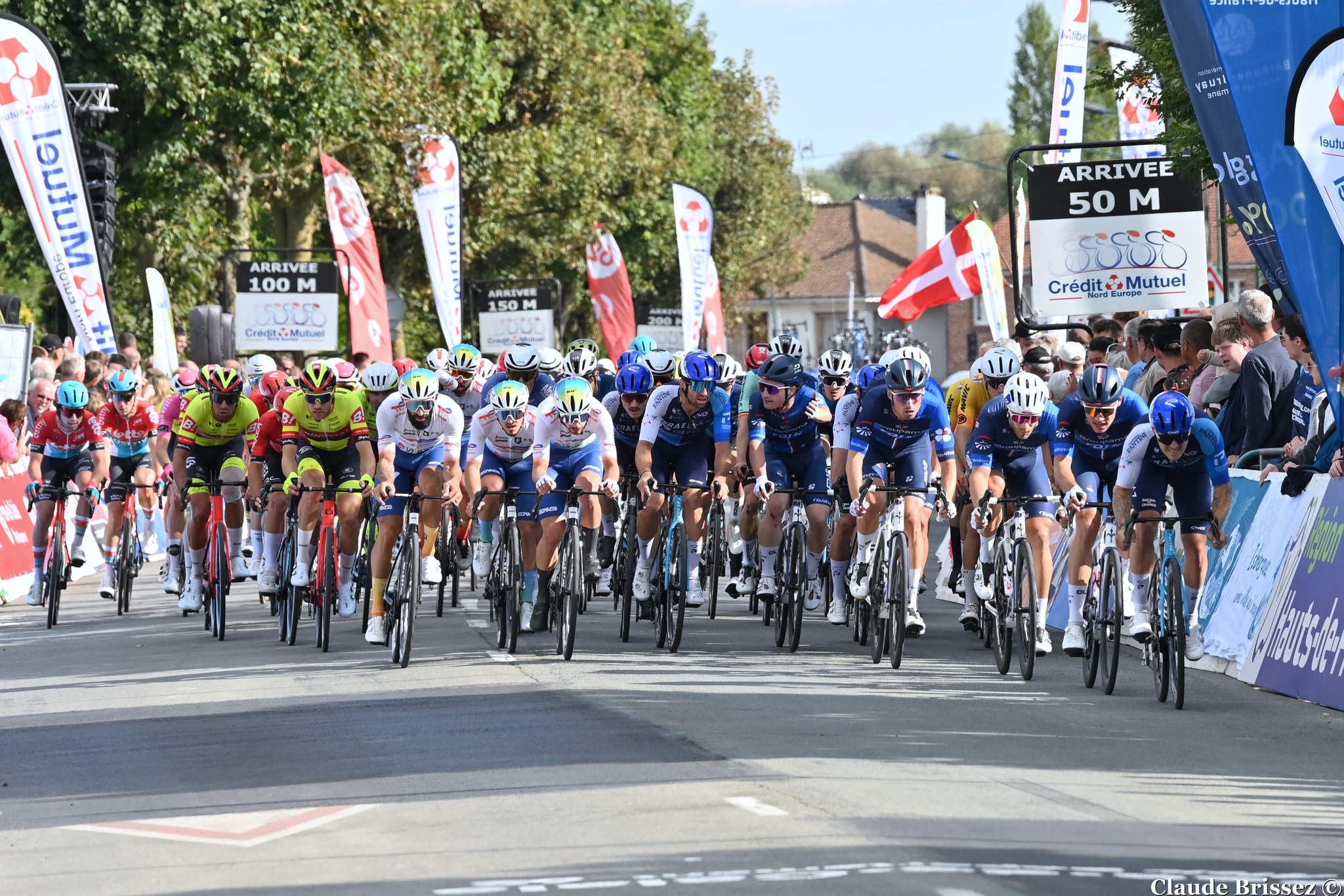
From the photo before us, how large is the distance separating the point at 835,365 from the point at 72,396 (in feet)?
21.3

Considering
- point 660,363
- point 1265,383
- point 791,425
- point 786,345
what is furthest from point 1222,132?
point 660,363

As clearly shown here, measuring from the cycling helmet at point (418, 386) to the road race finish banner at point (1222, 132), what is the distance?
5.43m

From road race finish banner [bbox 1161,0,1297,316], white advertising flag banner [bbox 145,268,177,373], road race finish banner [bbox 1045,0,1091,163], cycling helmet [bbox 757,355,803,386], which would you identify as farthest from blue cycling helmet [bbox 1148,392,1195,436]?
white advertising flag banner [bbox 145,268,177,373]

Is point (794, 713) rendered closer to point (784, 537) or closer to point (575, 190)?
point (784, 537)

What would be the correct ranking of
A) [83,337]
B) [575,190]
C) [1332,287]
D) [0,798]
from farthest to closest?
[575,190]
[83,337]
[1332,287]
[0,798]

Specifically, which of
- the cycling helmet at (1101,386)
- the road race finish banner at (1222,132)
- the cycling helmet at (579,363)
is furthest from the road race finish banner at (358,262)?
the cycling helmet at (1101,386)

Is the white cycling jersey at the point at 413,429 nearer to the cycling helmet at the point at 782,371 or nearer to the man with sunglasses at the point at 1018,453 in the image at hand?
the cycling helmet at the point at 782,371

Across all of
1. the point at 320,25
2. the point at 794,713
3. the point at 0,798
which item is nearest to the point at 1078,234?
the point at 794,713

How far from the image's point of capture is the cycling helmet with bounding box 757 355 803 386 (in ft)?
49.4

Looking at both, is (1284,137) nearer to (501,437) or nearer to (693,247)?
(501,437)

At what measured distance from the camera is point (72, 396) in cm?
1750

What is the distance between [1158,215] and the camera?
785 inches

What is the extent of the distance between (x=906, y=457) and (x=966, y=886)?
7.75m

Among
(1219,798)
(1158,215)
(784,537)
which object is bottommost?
(1219,798)
